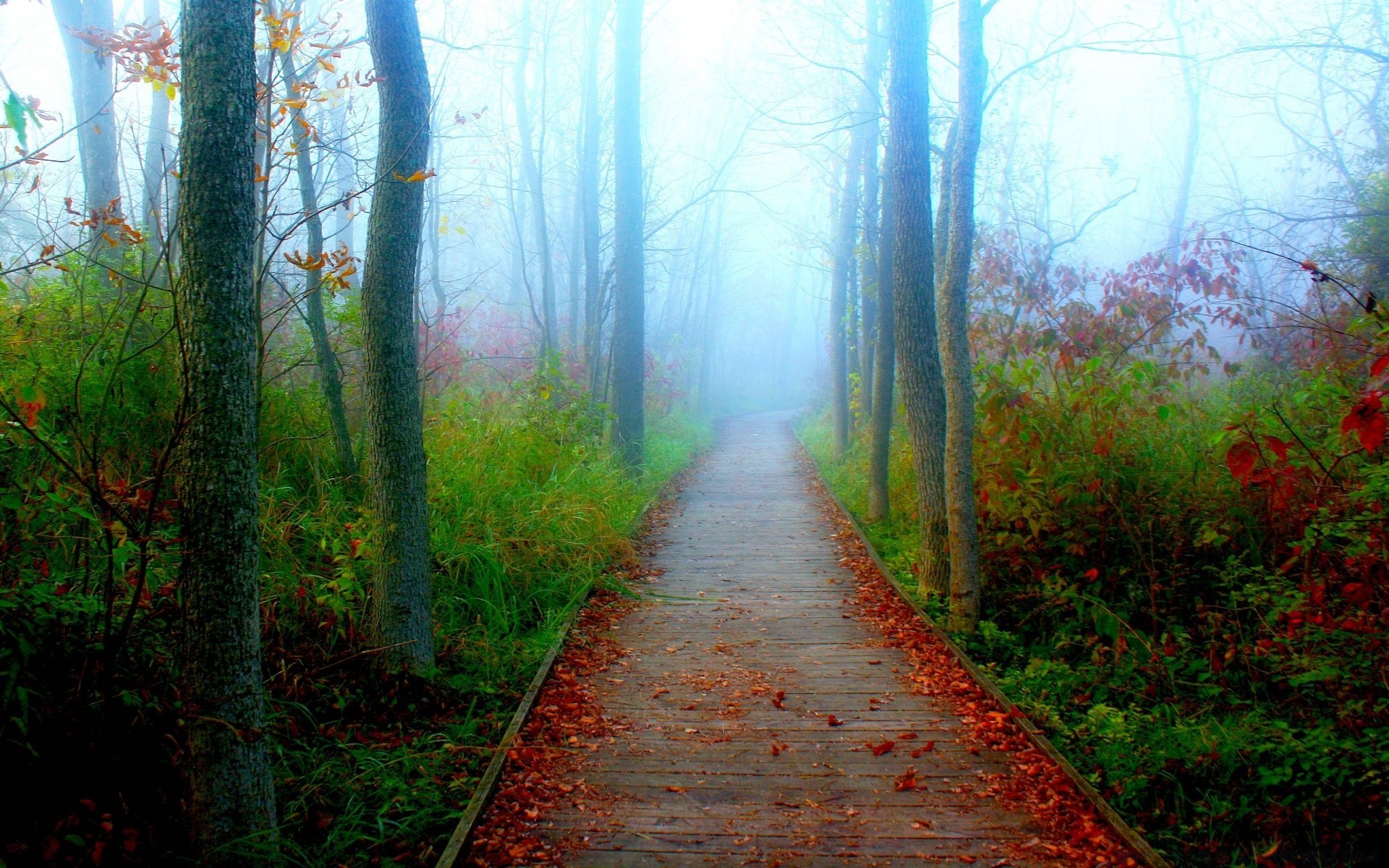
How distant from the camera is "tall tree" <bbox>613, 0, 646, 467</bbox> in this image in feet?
43.1

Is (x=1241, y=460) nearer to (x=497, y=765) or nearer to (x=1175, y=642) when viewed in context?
(x=1175, y=642)

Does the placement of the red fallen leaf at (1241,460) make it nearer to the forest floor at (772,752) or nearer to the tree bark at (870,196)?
the forest floor at (772,752)

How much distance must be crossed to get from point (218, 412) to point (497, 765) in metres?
2.26

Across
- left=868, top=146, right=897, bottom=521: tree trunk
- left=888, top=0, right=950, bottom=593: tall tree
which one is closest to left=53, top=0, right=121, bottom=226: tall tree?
left=888, top=0, right=950, bottom=593: tall tree

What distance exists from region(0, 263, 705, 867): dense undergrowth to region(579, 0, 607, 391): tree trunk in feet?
26.6

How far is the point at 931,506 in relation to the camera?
7.09m

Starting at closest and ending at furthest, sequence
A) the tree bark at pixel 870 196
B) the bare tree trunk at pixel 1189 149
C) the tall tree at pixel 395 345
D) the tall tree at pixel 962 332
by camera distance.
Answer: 1. the tall tree at pixel 395 345
2. the tall tree at pixel 962 332
3. the tree bark at pixel 870 196
4. the bare tree trunk at pixel 1189 149

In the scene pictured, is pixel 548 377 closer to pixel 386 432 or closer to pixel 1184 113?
pixel 386 432

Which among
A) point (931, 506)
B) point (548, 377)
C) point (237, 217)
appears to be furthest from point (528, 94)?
point (237, 217)

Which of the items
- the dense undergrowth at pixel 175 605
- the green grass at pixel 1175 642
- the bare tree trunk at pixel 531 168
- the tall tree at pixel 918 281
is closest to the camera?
the dense undergrowth at pixel 175 605

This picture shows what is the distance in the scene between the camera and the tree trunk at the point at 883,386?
10289 mm

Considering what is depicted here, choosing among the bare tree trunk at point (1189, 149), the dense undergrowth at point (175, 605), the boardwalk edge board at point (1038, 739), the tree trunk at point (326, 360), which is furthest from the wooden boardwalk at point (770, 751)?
the bare tree trunk at point (1189, 149)

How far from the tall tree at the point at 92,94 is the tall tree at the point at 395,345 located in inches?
231

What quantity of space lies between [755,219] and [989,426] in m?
28.4
